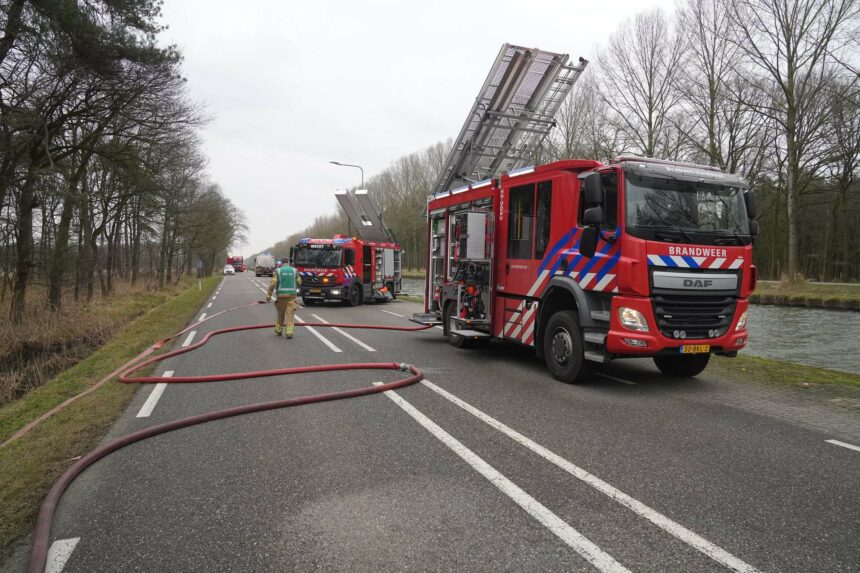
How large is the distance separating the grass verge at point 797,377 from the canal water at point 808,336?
2706 millimetres

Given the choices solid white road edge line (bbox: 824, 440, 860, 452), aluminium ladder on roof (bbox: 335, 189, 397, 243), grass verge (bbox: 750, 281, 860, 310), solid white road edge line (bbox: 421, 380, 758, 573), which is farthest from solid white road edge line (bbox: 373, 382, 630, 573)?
grass verge (bbox: 750, 281, 860, 310)

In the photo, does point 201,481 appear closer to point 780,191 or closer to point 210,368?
point 210,368

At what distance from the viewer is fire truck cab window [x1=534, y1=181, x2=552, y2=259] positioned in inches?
296

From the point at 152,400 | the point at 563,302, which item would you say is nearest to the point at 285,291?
the point at 152,400

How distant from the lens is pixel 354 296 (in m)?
20.6

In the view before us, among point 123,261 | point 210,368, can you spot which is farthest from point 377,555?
point 123,261

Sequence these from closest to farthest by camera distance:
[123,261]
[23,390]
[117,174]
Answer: [23,390], [117,174], [123,261]

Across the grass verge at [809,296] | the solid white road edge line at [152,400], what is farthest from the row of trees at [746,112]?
the solid white road edge line at [152,400]

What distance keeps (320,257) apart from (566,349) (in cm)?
1432

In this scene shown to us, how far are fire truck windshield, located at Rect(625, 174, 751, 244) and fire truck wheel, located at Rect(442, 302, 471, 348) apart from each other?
14.5 ft

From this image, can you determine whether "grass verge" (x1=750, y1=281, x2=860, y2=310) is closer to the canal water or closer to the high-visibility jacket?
the canal water

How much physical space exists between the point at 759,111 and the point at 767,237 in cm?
1885

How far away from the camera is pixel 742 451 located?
4484 mm

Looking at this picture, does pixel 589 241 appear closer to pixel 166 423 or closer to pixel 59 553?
pixel 166 423
